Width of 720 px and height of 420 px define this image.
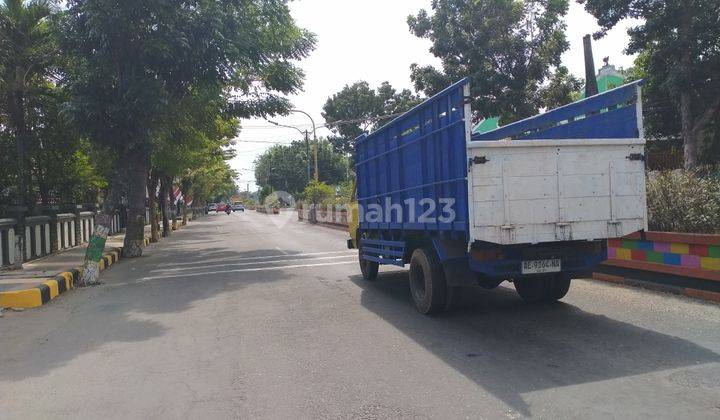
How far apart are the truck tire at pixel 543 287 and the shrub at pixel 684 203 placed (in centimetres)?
241

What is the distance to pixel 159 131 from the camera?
48.3ft

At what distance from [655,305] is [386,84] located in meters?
42.3

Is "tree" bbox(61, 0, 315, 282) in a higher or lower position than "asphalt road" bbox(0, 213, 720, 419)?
higher

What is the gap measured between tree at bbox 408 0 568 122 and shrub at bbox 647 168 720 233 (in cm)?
1231

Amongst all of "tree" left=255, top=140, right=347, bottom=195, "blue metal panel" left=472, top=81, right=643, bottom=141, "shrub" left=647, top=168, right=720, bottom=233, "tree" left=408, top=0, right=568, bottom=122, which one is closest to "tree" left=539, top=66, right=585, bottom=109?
"tree" left=408, top=0, right=568, bottom=122

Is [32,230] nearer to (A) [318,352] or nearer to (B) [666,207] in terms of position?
(A) [318,352]

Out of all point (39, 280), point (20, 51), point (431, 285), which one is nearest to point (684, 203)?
point (431, 285)

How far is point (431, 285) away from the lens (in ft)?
22.8

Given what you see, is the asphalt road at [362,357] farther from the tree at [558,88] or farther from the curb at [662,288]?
the tree at [558,88]

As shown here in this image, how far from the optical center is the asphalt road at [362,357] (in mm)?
4152

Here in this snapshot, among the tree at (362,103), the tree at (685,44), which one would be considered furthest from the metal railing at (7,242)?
the tree at (362,103)

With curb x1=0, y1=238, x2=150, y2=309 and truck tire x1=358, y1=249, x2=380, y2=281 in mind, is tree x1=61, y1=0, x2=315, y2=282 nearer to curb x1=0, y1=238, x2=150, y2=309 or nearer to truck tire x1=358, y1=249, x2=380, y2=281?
curb x1=0, y1=238, x2=150, y2=309

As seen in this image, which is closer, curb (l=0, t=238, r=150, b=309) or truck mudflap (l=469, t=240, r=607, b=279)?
truck mudflap (l=469, t=240, r=607, b=279)

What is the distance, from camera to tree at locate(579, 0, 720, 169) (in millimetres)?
16844
